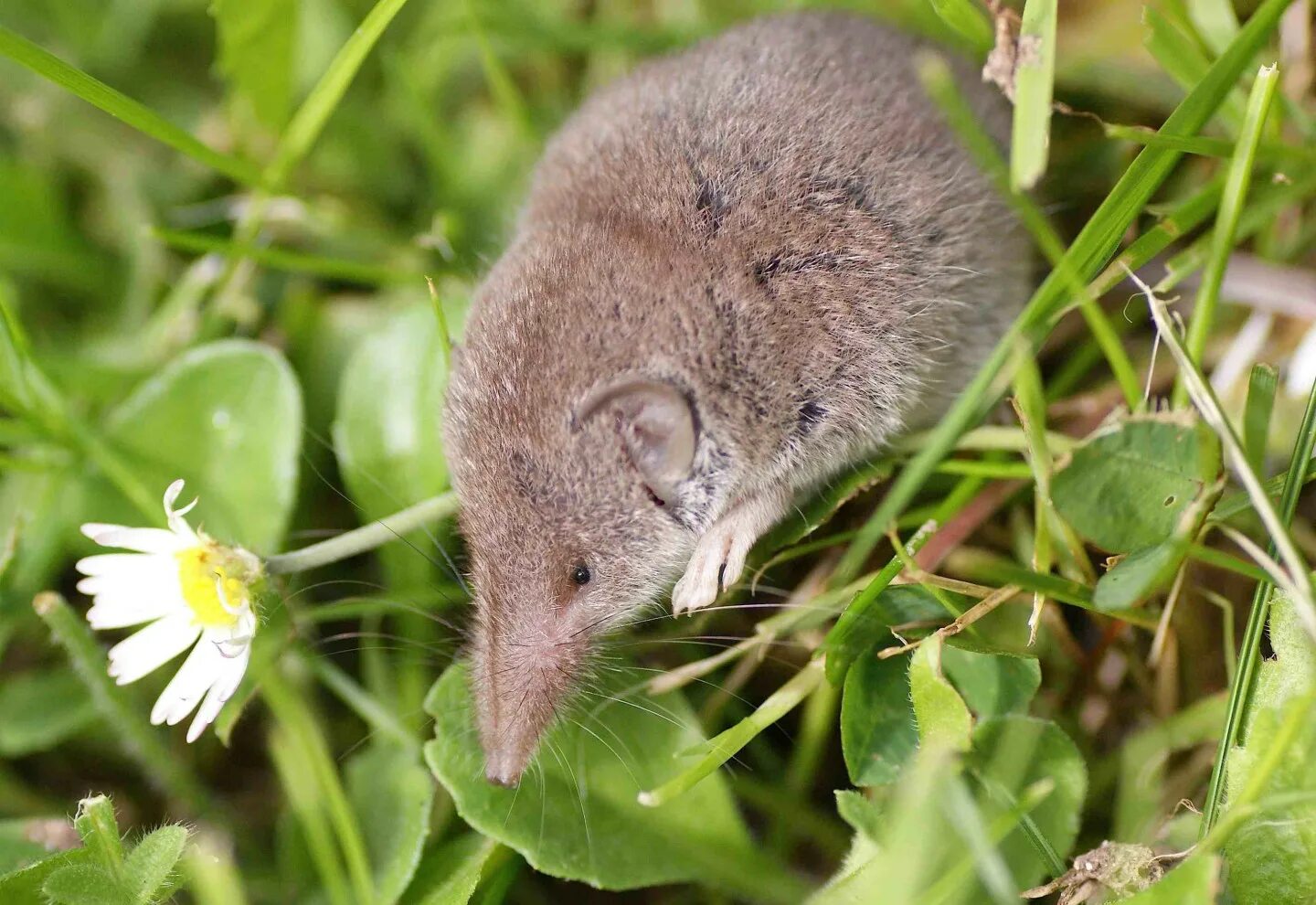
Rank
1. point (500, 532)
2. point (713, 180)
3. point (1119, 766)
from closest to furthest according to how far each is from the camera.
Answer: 1. point (500, 532)
2. point (713, 180)
3. point (1119, 766)

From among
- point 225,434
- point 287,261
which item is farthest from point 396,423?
point 287,261

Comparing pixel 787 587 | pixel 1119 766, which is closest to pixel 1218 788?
pixel 1119 766

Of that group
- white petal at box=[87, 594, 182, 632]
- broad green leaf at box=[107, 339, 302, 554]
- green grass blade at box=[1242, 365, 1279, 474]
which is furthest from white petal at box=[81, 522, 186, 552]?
green grass blade at box=[1242, 365, 1279, 474]

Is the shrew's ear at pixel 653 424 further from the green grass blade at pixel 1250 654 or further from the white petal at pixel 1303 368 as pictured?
the white petal at pixel 1303 368

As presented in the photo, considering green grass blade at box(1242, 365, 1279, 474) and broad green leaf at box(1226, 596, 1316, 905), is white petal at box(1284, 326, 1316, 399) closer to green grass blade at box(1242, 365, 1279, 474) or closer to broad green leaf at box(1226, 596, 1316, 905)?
green grass blade at box(1242, 365, 1279, 474)

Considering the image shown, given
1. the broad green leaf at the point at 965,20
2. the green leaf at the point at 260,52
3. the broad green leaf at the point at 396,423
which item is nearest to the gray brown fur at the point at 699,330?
the broad green leaf at the point at 965,20

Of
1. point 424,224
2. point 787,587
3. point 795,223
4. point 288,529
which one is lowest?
point 288,529

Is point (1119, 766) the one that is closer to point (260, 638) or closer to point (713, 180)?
point (713, 180)
